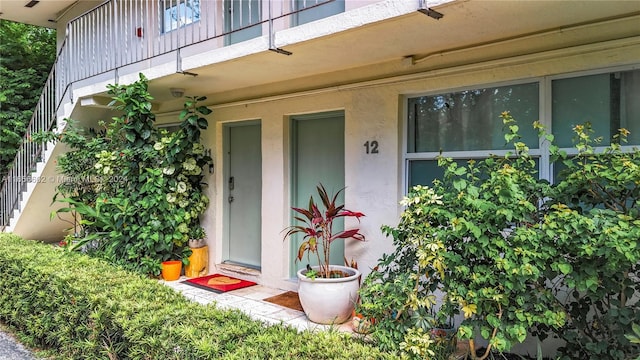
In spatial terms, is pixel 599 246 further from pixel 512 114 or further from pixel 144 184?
pixel 144 184

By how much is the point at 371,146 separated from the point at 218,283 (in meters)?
2.94

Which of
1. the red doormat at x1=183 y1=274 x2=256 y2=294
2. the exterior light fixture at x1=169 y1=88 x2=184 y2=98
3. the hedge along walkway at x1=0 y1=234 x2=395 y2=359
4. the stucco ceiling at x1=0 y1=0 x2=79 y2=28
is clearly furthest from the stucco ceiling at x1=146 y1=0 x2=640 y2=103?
the stucco ceiling at x1=0 y1=0 x2=79 y2=28

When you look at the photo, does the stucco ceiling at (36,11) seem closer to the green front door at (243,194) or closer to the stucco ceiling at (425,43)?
the stucco ceiling at (425,43)

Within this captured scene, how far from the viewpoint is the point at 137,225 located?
586 cm

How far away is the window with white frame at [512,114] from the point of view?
3.23m

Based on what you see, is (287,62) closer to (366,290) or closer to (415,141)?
(415,141)

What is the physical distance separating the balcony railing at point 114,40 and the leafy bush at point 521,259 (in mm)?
3943

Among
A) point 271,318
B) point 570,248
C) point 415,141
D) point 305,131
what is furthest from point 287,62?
point 570,248

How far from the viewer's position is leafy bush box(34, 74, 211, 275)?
5734mm

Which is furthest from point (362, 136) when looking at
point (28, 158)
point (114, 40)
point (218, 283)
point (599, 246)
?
point (28, 158)

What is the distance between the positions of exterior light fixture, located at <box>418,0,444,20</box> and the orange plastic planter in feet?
15.7

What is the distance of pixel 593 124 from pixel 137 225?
560cm

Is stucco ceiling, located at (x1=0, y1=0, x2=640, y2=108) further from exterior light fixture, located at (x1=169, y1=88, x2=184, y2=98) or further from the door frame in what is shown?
the door frame

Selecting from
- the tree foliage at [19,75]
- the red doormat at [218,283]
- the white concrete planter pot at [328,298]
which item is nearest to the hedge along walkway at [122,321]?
the white concrete planter pot at [328,298]
